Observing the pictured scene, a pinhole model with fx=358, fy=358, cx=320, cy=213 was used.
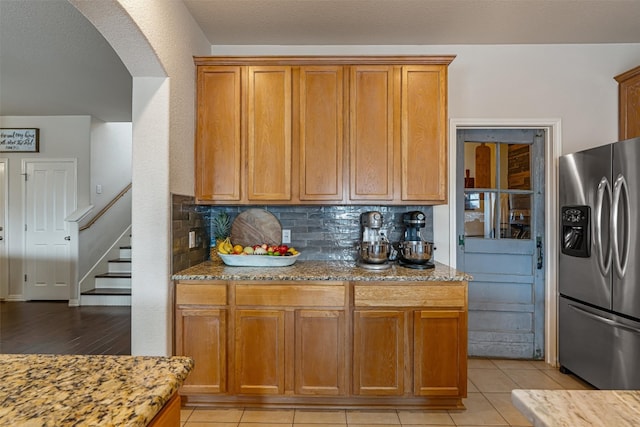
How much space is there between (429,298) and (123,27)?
236 centimetres

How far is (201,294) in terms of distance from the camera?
2.35 m

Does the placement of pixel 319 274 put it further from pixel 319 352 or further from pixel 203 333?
pixel 203 333

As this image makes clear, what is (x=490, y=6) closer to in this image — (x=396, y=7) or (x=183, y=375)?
(x=396, y=7)

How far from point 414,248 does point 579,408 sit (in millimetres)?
1830

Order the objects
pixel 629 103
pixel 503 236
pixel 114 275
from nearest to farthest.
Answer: pixel 629 103, pixel 503 236, pixel 114 275

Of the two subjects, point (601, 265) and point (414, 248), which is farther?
point (414, 248)

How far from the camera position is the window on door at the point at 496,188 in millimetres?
3213

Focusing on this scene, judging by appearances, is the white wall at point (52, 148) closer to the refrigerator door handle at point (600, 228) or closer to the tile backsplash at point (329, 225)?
the tile backsplash at point (329, 225)

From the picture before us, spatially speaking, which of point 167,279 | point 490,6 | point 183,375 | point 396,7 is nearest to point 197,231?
point 167,279

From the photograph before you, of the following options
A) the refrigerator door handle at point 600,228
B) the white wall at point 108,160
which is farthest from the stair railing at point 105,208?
the refrigerator door handle at point 600,228

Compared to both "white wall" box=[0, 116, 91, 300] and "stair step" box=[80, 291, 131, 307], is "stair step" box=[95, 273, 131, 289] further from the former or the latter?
"white wall" box=[0, 116, 91, 300]

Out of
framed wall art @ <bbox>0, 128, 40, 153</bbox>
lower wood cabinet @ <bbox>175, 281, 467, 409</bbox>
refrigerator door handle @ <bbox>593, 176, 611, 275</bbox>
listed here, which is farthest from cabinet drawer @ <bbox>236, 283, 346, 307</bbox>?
framed wall art @ <bbox>0, 128, 40, 153</bbox>

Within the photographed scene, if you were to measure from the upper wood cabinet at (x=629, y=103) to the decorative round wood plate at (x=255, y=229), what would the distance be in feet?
9.82

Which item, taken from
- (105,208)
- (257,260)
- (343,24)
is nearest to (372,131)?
(343,24)
